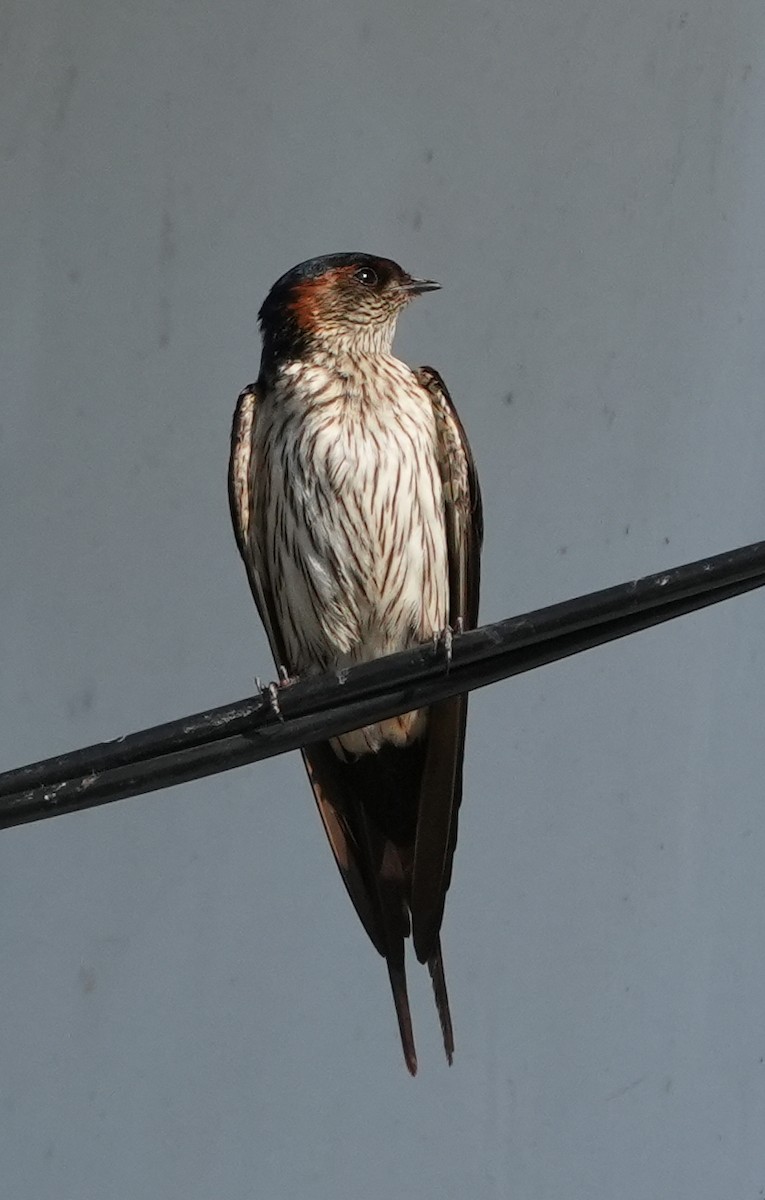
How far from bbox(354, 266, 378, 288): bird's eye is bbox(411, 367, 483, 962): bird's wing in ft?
0.71


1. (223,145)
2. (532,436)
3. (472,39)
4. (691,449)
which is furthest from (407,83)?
(691,449)

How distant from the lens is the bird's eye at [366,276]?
11.6 feet

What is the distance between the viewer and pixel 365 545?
129 inches

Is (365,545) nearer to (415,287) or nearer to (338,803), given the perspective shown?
(338,803)

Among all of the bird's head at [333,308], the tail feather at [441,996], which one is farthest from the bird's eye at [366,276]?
the tail feather at [441,996]

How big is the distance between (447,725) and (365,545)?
32cm

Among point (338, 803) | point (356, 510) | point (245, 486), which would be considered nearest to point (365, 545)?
point (356, 510)

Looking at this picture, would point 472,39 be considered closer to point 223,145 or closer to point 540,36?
point 540,36

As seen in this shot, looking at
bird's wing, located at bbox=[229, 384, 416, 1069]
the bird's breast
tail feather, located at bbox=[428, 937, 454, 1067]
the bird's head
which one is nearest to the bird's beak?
the bird's head

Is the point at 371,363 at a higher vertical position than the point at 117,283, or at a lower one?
lower

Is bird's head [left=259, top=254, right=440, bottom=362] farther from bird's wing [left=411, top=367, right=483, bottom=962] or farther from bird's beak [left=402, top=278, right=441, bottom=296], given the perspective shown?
bird's wing [left=411, top=367, right=483, bottom=962]

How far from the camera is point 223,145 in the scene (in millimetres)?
4098

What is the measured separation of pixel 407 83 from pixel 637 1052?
7.89 ft

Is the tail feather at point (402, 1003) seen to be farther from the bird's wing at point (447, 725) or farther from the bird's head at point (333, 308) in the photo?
the bird's head at point (333, 308)
